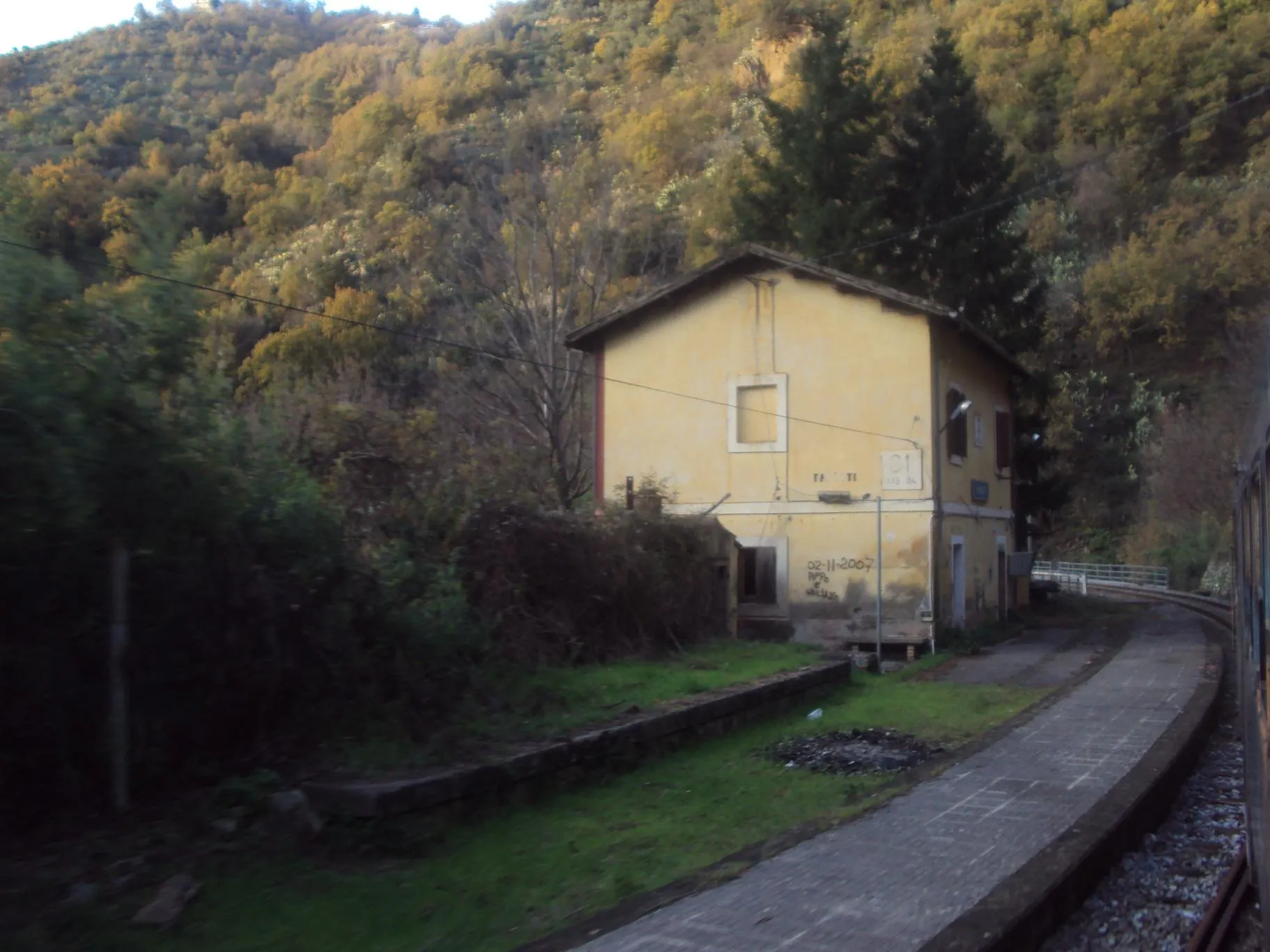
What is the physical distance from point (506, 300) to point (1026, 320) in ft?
45.5

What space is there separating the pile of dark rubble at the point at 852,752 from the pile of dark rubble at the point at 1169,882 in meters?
2.35

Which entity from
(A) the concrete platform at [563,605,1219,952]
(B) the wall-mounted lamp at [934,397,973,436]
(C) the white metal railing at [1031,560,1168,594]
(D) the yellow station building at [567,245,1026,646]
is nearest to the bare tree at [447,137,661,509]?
(D) the yellow station building at [567,245,1026,646]

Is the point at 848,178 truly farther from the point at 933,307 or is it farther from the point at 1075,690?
the point at 1075,690

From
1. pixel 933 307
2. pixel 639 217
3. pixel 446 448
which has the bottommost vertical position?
pixel 446 448

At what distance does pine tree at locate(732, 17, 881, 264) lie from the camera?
29.5 metres

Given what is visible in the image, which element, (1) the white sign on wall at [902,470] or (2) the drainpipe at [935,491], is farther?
(1) the white sign on wall at [902,470]

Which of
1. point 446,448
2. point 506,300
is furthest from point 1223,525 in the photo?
point 446,448

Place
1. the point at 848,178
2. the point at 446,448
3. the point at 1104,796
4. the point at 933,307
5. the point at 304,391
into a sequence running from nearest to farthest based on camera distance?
the point at 1104,796
the point at 304,391
the point at 446,448
the point at 933,307
the point at 848,178

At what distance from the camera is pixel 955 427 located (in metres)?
21.8

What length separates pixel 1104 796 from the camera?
28.0ft

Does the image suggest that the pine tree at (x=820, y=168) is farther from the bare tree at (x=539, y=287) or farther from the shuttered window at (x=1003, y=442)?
the shuttered window at (x=1003, y=442)

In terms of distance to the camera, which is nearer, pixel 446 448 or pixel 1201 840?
pixel 1201 840

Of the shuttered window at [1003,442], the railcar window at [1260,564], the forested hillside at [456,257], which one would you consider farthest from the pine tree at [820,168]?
the railcar window at [1260,564]

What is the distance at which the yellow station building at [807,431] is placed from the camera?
20.5 m
